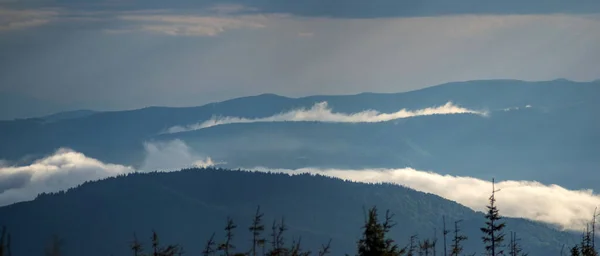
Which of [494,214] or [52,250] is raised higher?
[494,214]

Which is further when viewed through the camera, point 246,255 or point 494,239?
point 494,239

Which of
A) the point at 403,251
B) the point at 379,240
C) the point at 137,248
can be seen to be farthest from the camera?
the point at 137,248

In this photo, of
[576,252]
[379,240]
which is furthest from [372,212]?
[576,252]

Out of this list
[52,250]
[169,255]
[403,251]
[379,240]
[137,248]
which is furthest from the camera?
[137,248]

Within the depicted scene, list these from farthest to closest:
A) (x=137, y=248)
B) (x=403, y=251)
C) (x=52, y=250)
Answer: (x=137, y=248)
(x=403, y=251)
(x=52, y=250)

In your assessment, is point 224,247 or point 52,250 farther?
point 224,247

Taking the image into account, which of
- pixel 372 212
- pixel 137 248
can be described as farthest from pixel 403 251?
pixel 137 248

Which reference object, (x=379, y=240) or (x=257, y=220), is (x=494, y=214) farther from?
(x=379, y=240)

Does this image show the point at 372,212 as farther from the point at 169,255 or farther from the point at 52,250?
the point at 52,250

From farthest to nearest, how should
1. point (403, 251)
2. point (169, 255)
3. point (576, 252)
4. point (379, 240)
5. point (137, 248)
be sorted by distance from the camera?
point (576, 252) → point (137, 248) → point (169, 255) → point (403, 251) → point (379, 240)
